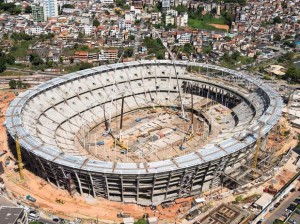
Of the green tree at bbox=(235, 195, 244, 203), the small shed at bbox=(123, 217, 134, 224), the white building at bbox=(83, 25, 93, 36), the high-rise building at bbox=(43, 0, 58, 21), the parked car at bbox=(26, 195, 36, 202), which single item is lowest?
the small shed at bbox=(123, 217, 134, 224)

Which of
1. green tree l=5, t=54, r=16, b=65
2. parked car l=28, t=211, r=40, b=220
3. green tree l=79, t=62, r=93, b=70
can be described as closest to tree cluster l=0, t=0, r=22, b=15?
green tree l=5, t=54, r=16, b=65

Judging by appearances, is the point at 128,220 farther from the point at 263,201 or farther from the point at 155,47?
the point at 155,47

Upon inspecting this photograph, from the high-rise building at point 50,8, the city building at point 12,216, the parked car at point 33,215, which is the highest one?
the high-rise building at point 50,8

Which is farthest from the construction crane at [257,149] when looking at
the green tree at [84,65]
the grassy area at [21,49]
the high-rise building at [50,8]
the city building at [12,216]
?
the high-rise building at [50,8]

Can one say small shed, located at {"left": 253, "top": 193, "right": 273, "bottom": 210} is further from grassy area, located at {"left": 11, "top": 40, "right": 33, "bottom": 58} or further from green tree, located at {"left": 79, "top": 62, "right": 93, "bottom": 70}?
grassy area, located at {"left": 11, "top": 40, "right": 33, "bottom": 58}

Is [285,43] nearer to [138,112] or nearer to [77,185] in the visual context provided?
[138,112]

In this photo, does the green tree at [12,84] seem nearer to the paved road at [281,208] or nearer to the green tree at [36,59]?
the green tree at [36,59]

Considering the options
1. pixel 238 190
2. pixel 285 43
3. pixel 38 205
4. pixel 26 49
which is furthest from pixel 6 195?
pixel 285 43
